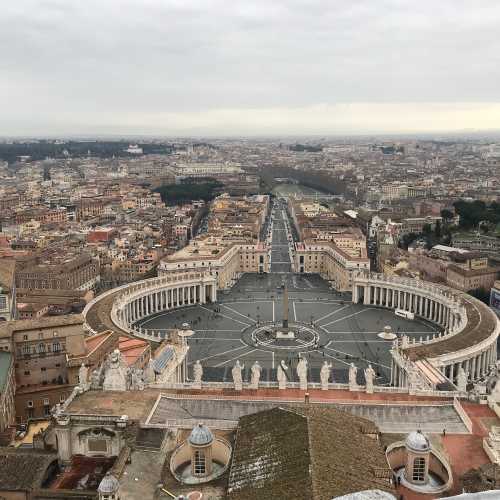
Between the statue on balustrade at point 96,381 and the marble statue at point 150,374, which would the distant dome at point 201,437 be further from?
the marble statue at point 150,374

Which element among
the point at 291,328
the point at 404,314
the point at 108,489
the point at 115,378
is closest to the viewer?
the point at 108,489

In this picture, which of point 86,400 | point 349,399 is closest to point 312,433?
point 349,399

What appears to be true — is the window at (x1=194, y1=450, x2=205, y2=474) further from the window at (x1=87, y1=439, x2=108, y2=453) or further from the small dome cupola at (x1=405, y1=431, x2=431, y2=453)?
the small dome cupola at (x1=405, y1=431, x2=431, y2=453)

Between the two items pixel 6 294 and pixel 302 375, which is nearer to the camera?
pixel 302 375

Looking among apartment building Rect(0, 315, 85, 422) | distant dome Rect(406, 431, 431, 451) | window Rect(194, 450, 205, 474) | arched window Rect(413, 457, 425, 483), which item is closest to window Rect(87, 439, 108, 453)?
window Rect(194, 450, 205, 474)

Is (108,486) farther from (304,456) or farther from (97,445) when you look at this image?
(304,456)

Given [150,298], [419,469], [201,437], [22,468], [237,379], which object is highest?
[201,437]

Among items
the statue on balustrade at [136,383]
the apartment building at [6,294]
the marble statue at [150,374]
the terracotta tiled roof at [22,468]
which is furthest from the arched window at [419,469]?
the apartment building at [6,294]

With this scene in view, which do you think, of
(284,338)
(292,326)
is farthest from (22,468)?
(292,326)
